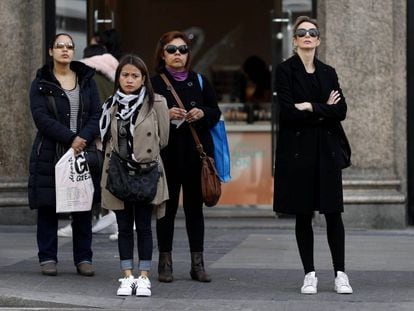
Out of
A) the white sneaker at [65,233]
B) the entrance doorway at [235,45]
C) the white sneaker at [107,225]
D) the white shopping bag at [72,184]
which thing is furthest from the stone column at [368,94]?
the white shopping bag at [72,184]

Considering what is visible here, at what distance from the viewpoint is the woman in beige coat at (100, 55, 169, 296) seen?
28.4ft

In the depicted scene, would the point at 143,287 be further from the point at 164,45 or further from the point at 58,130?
the point at 164,45

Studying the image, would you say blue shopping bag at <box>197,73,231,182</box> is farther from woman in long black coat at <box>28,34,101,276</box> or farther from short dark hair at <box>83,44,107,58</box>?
short dark hair at <box>83,44,107,58</box>

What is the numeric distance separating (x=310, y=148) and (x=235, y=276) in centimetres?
149

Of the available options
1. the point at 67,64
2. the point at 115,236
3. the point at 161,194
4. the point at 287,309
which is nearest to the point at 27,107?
the point at 115,236

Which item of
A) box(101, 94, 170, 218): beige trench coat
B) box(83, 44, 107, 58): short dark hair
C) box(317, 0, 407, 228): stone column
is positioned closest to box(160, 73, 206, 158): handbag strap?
box(101, 94, 170, 218): beige trench coat

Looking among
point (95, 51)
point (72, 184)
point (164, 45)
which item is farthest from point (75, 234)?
point (95, 51)

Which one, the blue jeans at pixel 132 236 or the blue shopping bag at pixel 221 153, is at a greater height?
the blue shopping bag at pixel 221 153

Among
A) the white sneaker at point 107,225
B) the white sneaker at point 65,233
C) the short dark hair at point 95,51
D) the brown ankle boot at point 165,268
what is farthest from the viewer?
the white sneaker at point 65,233

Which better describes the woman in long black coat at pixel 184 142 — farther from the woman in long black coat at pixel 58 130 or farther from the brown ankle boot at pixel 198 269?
the woman in long black coat at pixel 58 130

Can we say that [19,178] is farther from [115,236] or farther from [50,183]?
[50,183]

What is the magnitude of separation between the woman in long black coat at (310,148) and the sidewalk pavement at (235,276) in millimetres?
427

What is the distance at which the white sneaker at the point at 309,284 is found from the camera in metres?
8.67

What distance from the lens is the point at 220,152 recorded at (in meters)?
9.24
